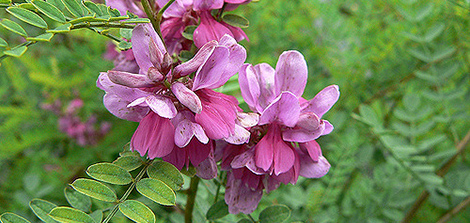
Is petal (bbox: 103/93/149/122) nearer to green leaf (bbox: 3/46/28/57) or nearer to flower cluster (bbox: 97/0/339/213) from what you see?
flower cluster (bbox: 97/0/339/213)

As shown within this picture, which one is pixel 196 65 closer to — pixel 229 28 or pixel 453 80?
pixel 229 28

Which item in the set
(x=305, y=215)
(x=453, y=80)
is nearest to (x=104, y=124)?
(x=305, y=215)

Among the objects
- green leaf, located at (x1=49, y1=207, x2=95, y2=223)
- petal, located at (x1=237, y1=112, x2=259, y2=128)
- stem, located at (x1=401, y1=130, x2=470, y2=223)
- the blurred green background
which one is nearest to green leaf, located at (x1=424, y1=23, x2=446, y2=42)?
the blurred green background

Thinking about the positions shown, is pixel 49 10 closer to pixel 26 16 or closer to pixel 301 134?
pixel 26 16

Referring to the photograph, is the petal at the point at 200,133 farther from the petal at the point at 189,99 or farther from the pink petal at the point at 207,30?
the pink petal at the point at 207,30

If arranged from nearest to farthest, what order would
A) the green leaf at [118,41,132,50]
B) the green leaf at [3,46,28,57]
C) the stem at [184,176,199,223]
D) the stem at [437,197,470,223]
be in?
1. the green leaf at [3,46,28,57]
2. the green leaf at [118,41,132,50]
3. the stem at [184,176,199,223]
4. the stem at [437,197,470,223]

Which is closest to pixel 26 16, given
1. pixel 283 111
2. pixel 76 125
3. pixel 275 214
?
pixel 283 111
